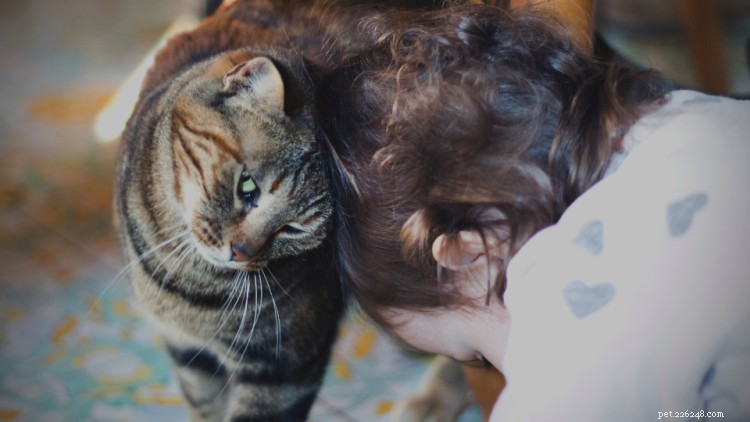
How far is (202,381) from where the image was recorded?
0.93 meters

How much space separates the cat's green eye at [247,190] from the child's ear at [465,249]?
0.19 metres

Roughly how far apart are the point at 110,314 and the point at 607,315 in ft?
2.17

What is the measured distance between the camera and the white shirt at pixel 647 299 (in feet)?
1.87

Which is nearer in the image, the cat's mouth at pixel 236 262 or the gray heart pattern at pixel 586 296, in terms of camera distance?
the gray heart pattern at pixel 586 296

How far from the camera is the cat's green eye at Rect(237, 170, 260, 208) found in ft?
2.51

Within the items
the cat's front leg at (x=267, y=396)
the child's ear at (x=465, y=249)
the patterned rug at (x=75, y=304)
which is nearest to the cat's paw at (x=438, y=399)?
the patterned rug at (x=75, y=304)

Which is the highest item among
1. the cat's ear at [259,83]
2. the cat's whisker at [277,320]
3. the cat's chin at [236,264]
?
the cat's ear at [259,83]

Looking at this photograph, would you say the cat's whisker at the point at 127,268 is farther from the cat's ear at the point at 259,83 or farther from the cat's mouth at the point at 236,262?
the cat's ear at the point at 259,83

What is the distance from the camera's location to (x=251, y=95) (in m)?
0.77

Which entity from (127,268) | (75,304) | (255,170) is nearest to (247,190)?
(255,170)

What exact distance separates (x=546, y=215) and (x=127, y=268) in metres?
0.52

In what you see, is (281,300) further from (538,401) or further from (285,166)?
(538,401)

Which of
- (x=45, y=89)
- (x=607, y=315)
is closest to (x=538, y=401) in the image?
(x=607, y=315)

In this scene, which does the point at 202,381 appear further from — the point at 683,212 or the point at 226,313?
the point at 683,212
